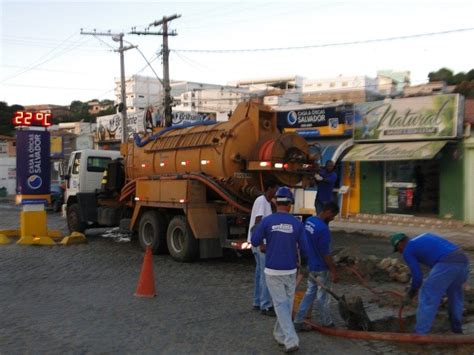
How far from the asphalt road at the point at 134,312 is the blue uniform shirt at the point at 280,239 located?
91 cm

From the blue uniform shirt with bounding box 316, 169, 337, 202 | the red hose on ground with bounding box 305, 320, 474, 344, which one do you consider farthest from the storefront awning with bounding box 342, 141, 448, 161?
the red hose on ground with bounding box 305, 320, 474, 344

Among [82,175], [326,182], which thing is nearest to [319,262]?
[326,182]

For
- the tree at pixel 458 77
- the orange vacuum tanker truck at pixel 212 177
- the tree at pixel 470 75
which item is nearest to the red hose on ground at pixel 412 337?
the orange vacuum tanker truck at pixel 212 177

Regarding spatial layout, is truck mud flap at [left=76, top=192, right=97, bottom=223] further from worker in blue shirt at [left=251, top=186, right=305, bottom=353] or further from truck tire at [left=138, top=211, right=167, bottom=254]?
worker in blue shirt at [left=251, top=186, right=305, bottom=353]

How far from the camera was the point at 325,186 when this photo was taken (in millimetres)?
11594

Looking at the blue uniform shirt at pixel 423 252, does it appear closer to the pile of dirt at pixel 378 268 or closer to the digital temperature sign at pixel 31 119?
the pile of dirt at pixel 378 268

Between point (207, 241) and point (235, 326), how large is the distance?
15.2ft

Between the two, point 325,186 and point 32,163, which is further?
point 32,163

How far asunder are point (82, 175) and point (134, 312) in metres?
9.45

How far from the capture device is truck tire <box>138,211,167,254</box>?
12336mm

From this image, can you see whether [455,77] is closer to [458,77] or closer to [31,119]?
[458,77]

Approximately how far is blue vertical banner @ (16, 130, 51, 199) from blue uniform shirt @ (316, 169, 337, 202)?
7.77 m

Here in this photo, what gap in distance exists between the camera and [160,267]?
10.9m

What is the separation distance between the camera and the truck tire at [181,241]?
11.2m
